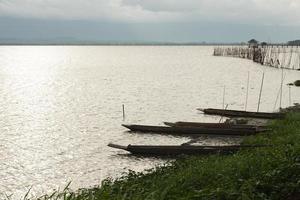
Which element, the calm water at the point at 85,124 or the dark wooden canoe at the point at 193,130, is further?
the dark wooden canoe at the point at 193,130

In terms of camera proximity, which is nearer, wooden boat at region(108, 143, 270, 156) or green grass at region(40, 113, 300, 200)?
green grass at region(40, 113, 300, 200)

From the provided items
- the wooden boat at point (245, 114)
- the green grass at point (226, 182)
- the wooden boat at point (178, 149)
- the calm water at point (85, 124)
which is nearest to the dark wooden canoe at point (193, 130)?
the calm water at point (85, 124)

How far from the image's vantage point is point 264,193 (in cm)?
1052

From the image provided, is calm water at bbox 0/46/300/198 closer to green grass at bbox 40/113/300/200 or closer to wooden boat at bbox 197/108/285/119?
wooden boat at bbox 197/108/285/119

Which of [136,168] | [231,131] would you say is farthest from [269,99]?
[136,168]

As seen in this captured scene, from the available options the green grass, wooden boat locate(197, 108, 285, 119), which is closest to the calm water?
wooden boat locate(197, 108, 285, 119)

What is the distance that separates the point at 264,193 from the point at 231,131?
1310 cm

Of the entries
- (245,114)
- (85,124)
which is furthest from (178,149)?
(85,124)

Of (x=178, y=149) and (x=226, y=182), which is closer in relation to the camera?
(x=226, y=182)

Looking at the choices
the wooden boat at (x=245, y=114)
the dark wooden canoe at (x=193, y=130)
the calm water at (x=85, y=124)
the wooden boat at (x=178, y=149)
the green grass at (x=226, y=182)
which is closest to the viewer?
the green grass at (x=226, y=182)

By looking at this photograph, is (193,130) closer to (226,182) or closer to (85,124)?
(85,124)

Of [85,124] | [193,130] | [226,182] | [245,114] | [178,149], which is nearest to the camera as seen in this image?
[226,182]

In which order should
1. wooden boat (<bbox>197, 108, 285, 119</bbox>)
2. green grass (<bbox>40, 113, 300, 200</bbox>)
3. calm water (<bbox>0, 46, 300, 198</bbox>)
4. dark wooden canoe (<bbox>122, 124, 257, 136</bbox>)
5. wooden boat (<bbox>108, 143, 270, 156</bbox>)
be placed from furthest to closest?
wooden boat (<bbox>197, 108, 285, 119</bbox>)
dark wooden canoe (<bbox>122, 124, 257, 136</bbox>)
calm water (<bbox>0, 46, 300, 198</bbox>)
wooden boat (<bbox>108, 143, 270, 156</bbox>)
green grass (<bbox>40, 113, 300, 200</bbox>)

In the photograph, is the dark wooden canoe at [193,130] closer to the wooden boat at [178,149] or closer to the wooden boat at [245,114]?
the wooden boat at [178,149]
